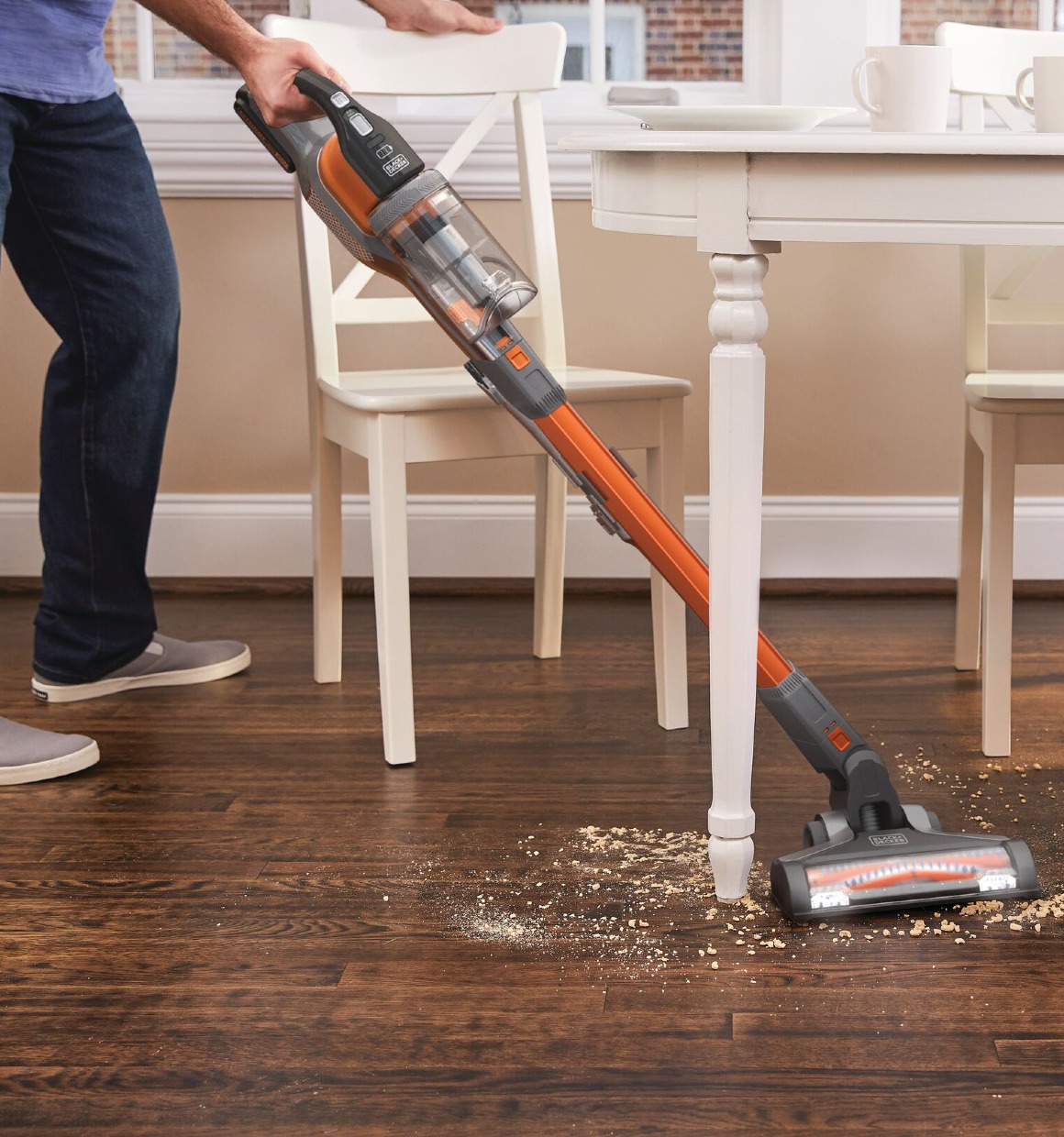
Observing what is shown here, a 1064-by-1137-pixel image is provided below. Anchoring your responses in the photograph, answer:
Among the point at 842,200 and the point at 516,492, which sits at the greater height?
the point at 842,200

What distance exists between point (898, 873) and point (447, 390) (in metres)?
0.85

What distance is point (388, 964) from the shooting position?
1.32m

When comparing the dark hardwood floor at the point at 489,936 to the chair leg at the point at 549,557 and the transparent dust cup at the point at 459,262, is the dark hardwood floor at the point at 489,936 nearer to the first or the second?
the chair leg at the point at 549,557

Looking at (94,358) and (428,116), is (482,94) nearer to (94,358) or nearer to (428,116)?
(428,116)

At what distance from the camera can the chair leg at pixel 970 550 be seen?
2.12 meters

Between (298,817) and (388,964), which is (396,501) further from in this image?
(388,964)

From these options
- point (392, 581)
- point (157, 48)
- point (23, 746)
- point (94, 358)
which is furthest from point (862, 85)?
point (157, 48)

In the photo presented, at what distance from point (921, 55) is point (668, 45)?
1576 mm

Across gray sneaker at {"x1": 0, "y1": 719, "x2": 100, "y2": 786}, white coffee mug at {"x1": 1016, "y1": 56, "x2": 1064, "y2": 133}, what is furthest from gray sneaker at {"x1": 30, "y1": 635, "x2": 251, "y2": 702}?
white coffee mug at {"x1": 1016, "y1": 56, "x2": 1064, "y2": 133}

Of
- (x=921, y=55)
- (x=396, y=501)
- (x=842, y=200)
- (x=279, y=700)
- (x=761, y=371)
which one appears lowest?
(x=279, y=700)

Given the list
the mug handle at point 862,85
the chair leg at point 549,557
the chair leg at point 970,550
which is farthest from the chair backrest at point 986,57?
the chair leg at point 549,557

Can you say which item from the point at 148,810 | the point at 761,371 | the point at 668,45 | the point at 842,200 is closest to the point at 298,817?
the point at 148,810

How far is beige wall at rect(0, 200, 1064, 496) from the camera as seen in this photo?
2629 mm

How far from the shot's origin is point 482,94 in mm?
2090
